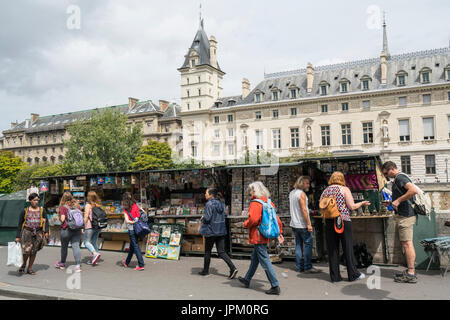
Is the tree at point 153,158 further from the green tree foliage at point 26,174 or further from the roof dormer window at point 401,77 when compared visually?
the roof dormer window at point 401,77

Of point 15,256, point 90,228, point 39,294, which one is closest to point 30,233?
point 15,256

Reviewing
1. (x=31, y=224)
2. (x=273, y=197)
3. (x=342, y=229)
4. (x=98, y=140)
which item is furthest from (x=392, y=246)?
(x=98, y=140)

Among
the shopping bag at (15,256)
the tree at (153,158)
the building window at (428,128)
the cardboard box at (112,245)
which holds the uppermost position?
the building window at (428,128)

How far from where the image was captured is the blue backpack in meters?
6.43

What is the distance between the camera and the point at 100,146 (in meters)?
59.3

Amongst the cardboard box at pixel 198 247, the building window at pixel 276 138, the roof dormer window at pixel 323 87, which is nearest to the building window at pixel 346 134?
the roof dormer window at pixel 323 87

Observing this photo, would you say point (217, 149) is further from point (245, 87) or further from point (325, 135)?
point (325, 135)

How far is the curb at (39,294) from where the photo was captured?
643cm

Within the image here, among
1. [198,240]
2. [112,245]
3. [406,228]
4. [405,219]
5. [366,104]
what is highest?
[366,104]

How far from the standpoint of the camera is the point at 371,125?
2119 inches

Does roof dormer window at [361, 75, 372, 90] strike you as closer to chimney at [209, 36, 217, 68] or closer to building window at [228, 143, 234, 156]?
building window at [228, 143, 234, 156]

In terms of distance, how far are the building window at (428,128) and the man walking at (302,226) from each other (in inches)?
1972

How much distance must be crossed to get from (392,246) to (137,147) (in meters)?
58.3

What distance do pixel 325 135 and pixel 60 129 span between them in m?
68.1
